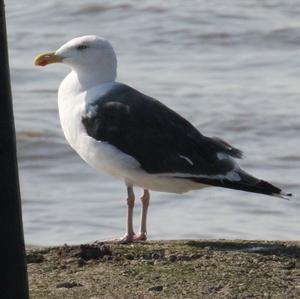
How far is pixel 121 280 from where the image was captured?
5133mm

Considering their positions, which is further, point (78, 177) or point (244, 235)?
point (78, 177)

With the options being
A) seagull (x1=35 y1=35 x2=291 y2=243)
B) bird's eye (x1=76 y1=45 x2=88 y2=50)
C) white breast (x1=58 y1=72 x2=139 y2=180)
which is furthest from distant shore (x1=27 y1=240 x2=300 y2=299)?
bird's eye (x1=76 y1=45 x2=88 y2=50)

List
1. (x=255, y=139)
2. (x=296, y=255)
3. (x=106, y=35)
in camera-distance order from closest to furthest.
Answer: (x=296, y=255) → (x=255, y=139) → (x=106, y=35)

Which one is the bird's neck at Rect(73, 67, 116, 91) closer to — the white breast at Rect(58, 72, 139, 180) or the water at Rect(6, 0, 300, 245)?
the white breast at Rect(58, 72, 139, 180)

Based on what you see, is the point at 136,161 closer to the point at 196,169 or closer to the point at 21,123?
the point at 196,169

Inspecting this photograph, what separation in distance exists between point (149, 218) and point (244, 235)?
2.60 ft

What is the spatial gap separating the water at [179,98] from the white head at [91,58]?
1571mm

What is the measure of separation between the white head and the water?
5.15 feet

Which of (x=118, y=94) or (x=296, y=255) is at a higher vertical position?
(x=118, y=94)

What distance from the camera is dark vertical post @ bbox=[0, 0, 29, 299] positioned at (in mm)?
3729

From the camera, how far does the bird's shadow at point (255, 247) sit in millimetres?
5645

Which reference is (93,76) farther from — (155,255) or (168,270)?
(168,270)

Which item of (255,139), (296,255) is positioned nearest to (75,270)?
(296,255)

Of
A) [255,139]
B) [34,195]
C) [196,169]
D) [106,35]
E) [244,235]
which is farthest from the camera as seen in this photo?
[106,35]
